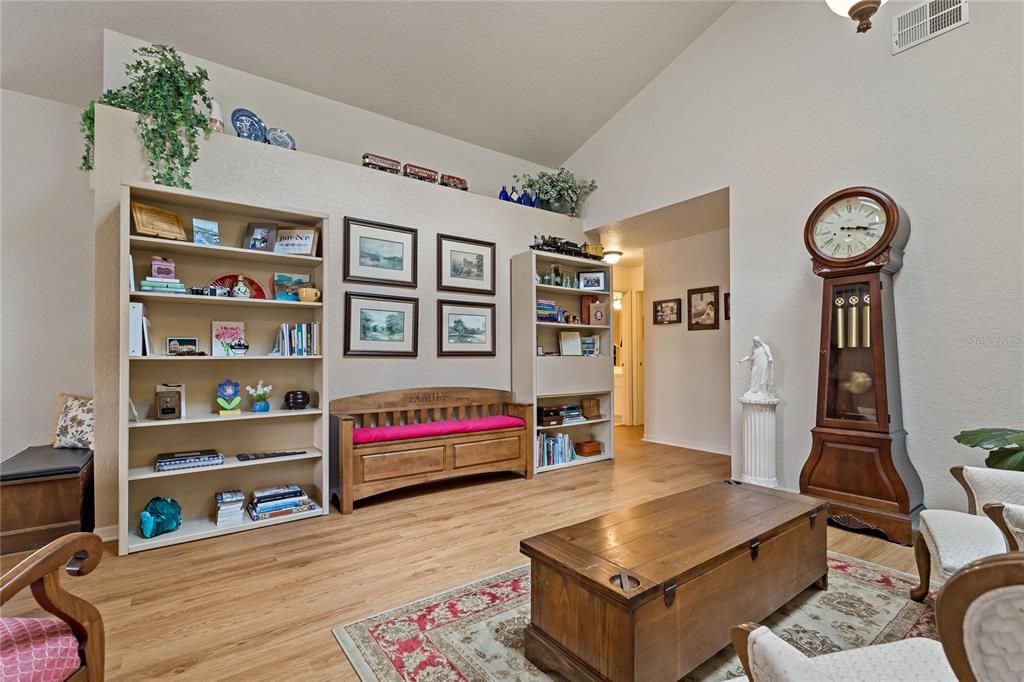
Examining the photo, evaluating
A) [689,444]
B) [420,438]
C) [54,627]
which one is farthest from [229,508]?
[689,444]

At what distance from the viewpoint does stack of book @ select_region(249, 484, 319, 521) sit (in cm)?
306

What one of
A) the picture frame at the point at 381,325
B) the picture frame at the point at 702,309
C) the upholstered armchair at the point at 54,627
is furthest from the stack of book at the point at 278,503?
the picture frame at the point at 702,309

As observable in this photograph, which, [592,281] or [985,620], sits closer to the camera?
[985,620]

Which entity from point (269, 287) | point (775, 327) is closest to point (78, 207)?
point (269, 287)

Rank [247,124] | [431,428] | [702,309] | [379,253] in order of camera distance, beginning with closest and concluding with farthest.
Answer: [247,124] < [431,428] < [379,253] < [702,309]

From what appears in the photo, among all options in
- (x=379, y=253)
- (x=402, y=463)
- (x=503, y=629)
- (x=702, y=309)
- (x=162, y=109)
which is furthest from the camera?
(x=702, y=309)

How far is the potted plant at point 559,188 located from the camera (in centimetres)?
508

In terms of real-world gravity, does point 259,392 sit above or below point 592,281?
below

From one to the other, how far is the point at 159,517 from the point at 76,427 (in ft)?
3.70

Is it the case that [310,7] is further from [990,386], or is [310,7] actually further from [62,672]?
[990,386]

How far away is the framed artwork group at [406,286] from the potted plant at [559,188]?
1005 millimetres

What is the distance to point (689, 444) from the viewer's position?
18.4 feet

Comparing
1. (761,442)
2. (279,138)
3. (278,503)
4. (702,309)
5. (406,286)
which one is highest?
(279,138)

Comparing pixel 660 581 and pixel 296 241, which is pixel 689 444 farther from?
pixel 296 241
